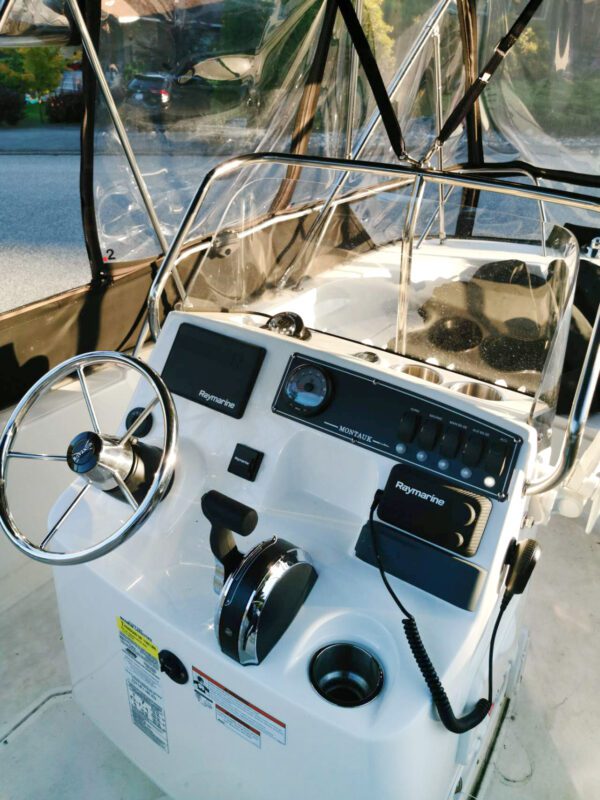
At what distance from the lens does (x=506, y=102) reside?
3846mm

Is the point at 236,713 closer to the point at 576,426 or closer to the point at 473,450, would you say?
the point at 473,450

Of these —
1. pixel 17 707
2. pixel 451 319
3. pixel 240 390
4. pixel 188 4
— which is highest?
pixel 188 4

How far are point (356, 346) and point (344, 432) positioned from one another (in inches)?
11.9

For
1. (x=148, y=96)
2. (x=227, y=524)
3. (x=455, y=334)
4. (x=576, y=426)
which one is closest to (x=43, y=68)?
(x=148, y=96)

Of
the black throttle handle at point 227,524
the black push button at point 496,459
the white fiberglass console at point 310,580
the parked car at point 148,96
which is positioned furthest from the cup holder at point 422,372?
the parked car at point 148,96

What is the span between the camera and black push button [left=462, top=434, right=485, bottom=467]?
1.11 meters

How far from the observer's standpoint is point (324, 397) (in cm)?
123

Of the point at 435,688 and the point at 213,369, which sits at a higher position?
the point at 213,369

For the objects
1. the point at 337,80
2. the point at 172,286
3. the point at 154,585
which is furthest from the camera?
the point at 337,80

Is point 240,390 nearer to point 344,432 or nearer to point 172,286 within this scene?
point 344,432

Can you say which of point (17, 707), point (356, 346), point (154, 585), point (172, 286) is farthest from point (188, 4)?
point (17, 707)

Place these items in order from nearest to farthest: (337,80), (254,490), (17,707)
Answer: (254,490)
(17,707)
(337,80)

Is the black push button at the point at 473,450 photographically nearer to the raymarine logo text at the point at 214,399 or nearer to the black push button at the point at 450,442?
the black push button at the point at 450,442

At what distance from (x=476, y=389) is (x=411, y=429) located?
0.25 meters
